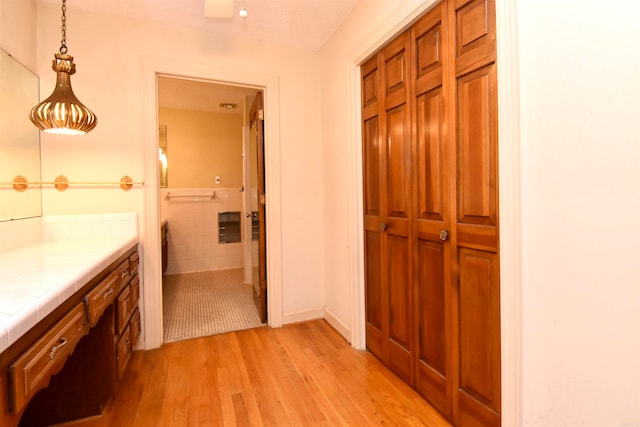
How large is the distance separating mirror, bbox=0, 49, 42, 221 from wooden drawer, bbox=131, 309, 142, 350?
91 centimetres

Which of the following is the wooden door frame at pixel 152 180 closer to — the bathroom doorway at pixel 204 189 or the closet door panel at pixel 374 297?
the bathroom doorway at pixel 204 189

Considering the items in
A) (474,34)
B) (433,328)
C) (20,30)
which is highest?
(20,30)

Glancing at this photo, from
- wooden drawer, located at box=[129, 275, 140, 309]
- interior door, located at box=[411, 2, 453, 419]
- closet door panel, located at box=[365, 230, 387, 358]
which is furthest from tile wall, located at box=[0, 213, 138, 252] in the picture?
interior door, located at box=[411, 2, 453, 419]

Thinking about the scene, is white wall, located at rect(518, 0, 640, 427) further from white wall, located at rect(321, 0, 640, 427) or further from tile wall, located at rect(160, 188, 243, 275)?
tile wall, located at rect(160, 188, 243, 275)

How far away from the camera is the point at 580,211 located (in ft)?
3.13

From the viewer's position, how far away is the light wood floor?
1.57 meters

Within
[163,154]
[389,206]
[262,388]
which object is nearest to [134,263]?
[262,388]

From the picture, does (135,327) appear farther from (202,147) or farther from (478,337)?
(202,147)

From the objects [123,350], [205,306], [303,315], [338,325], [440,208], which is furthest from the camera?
[205,306]

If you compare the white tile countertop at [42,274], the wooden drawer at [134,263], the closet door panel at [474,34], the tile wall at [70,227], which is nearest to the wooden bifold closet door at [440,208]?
the closet door panel at [474,34]

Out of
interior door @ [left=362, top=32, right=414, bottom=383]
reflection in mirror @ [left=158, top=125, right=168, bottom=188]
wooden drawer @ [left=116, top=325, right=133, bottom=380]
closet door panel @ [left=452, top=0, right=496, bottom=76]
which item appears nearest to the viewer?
closet door panel @ [left=452, top=0, right=496, bottom=76]

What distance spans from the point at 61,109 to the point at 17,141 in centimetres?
69

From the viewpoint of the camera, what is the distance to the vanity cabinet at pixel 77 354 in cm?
75

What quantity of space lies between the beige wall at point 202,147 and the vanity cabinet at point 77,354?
2.88 meters
